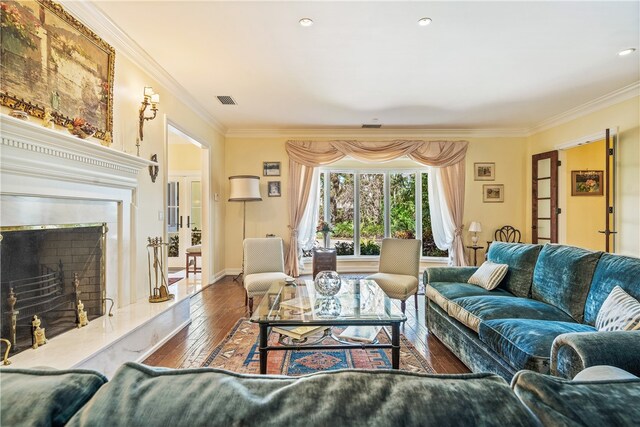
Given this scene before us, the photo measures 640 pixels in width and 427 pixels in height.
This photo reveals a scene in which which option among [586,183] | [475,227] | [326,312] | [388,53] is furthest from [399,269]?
[586,183]

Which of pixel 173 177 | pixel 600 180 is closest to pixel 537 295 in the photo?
pixel 600 180

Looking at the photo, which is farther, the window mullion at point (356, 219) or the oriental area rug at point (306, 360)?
the window mullion at point (356, 219)

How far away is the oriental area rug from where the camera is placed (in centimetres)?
231

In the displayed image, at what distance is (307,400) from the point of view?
0.51 meters

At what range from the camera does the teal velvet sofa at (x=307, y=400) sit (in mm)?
477

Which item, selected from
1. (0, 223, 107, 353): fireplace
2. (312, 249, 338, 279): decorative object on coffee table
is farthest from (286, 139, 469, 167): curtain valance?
(0, 223, 107, 353): fireplace

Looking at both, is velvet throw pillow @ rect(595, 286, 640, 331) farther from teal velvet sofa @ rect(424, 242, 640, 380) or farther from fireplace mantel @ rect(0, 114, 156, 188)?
fireplace mantel @ rect(0, 114, 156, 188)

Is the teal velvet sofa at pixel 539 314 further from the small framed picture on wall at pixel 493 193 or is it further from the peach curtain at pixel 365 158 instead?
the small framed picture on wall at pixel 493 193

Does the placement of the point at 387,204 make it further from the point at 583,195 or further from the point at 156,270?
the point at 156,270

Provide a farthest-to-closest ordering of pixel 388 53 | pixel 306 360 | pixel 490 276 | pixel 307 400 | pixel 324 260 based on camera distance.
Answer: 1. pixel 324 260
2. pixel 388 53
3. pixel 490 276
4. pixel 306 360
5. pixel 307 400

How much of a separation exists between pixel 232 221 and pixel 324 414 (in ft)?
17.8

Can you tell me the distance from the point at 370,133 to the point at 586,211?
3.94 metres

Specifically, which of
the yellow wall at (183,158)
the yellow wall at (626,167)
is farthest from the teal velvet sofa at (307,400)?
the yellow wall at (183,158)

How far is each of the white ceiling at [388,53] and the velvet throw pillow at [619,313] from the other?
80.8 inches
